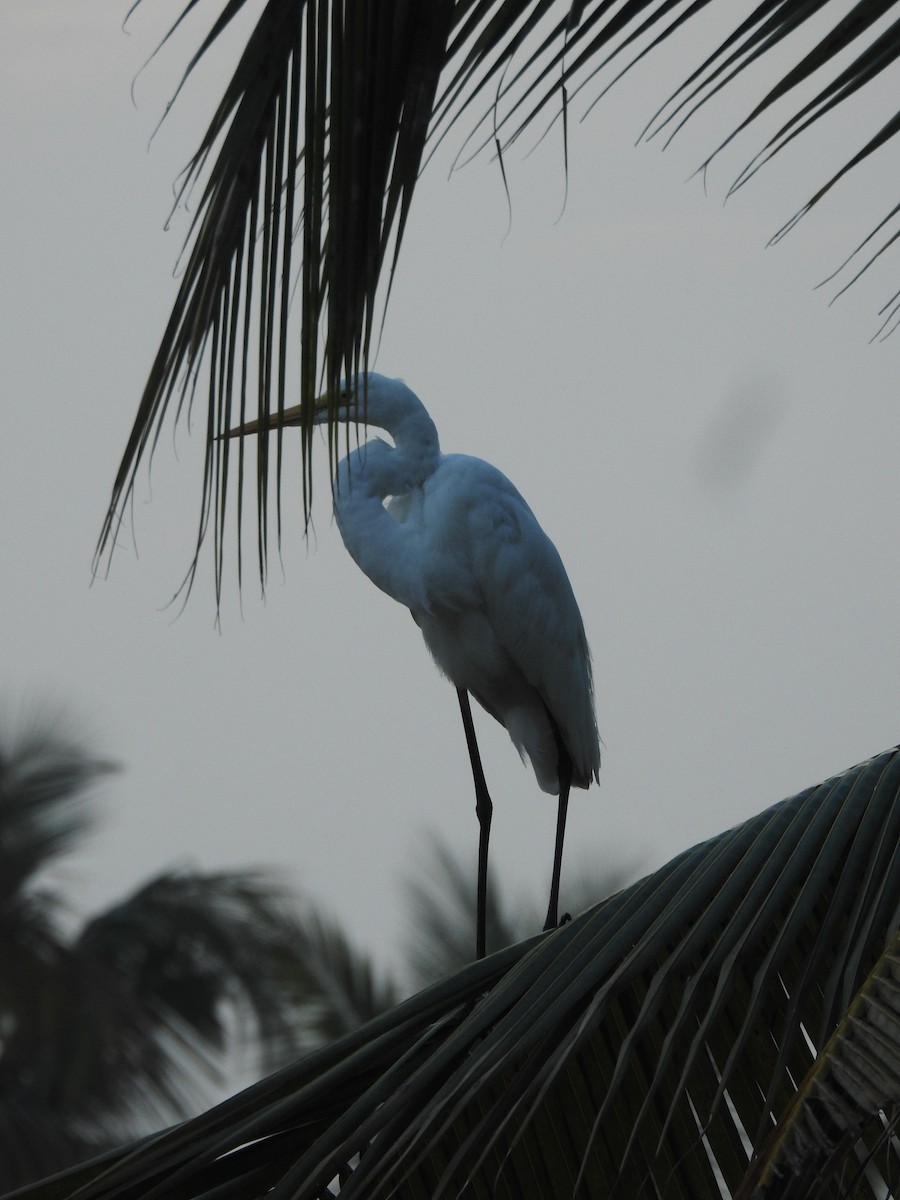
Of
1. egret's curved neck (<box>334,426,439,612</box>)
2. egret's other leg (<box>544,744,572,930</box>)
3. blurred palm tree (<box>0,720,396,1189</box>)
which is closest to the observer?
egret's curved neck (<box>334,426,439,612</box>)

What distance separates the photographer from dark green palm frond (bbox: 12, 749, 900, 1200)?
117cm

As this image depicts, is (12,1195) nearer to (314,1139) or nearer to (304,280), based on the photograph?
(314,1139)

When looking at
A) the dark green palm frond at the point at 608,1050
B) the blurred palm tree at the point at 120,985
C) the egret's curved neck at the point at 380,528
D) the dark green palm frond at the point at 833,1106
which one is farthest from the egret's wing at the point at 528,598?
the blurred palm tree at the point at 120,985

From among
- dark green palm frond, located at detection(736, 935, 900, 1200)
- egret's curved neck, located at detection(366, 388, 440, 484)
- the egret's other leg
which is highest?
egret's curved neck, located at detection(366, 388, 440, 484)

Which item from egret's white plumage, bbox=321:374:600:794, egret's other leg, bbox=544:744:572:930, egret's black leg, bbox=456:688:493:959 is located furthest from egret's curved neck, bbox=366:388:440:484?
egret's other leg, bbox=544:744:572:930

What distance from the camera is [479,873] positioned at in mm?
3445

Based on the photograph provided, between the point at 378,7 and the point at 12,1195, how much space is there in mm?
1005

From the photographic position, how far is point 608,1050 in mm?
1492

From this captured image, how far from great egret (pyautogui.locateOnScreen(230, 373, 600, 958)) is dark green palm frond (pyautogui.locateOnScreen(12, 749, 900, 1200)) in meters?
1.78

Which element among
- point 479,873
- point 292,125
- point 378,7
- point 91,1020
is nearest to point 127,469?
point 292,125

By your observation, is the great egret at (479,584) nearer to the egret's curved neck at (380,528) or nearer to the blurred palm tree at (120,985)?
the egret's curved neck at (380,528)

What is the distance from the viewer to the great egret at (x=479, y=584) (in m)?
3.24

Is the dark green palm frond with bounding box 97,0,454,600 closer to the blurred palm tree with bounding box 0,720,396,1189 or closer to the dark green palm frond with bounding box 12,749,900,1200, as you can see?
the dark green palm frond with bounding box 12,749,900,1200

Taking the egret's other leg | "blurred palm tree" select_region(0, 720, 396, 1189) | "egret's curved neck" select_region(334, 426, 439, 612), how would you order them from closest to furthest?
"egret's curved neck" select_region(334, 426, 439, 612), the egret's other leg, "blurred palm tree" select_region(0, 720, 396, 1189)
